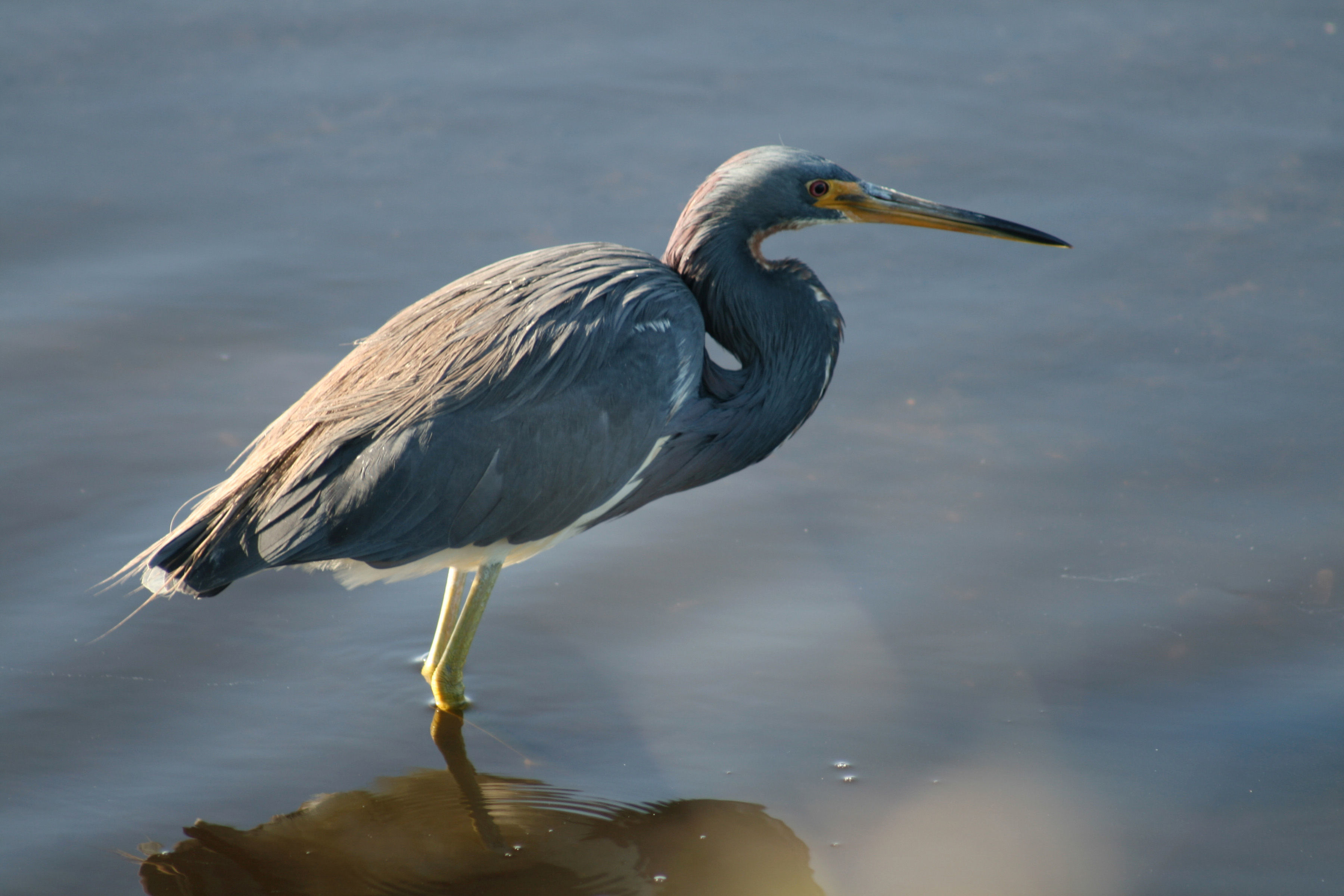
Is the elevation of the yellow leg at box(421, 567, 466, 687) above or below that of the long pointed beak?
below

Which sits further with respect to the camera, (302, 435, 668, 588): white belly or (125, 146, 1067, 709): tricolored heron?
(302, 435, 668, 588): white belly

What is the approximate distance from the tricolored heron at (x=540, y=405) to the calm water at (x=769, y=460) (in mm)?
549

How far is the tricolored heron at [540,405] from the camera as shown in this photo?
4.31m

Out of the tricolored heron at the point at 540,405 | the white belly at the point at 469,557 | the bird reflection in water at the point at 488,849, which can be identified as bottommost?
the bird reflection in water at the point at 488,849

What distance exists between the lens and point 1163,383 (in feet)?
20.8

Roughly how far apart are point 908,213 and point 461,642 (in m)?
2.13

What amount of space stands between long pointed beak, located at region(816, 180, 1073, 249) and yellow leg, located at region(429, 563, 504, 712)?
5.59 ft

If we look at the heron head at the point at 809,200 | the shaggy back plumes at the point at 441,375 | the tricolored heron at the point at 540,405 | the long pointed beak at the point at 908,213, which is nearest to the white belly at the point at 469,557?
the tricolored heron at the point at 540,405

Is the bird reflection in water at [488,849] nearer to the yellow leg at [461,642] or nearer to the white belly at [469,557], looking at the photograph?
the yellow leg at [461,642]

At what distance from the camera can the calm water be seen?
173 inches

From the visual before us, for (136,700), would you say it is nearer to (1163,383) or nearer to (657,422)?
(657,422)

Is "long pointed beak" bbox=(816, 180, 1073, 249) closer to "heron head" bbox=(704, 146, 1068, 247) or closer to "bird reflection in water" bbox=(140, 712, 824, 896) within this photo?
"heron head" bbox=(704, 146, 1068, 247)

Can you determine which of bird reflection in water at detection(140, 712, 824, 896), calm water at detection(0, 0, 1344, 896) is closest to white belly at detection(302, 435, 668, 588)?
calm water at detection(0, 0, 1344, 896)

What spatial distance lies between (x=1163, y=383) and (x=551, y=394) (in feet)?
10.8
